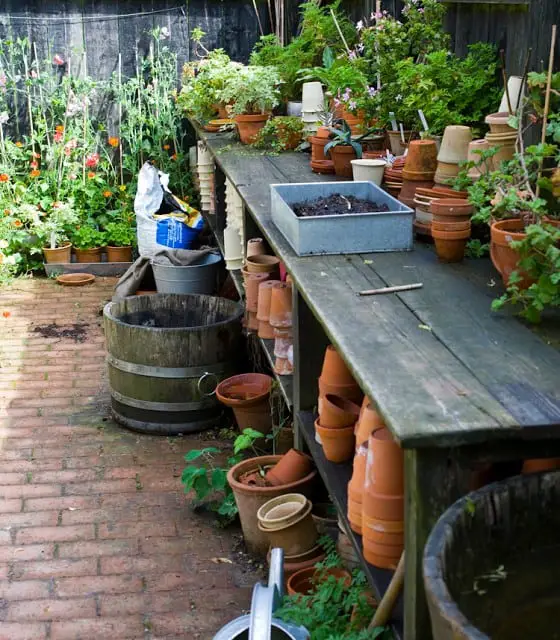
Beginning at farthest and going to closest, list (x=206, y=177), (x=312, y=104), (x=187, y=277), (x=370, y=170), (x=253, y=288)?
(x=206, y=177), (x=187, y=277), (x=312, y=104), (x=253, y=288), (x=370, y=170)

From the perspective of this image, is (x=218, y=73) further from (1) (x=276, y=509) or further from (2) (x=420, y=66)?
(1) (x=276, y=509)

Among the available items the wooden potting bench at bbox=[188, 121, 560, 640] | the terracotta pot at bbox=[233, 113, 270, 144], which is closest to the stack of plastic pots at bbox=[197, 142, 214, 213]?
the terracotta pot at bbox=[233, 113, 270, 144]

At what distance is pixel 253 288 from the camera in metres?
4.82

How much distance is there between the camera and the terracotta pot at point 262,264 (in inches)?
192

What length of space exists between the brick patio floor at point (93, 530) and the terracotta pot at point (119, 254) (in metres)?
2.43

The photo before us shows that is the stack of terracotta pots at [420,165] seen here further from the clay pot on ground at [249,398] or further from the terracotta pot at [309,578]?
the terracotta pot at [309,578]

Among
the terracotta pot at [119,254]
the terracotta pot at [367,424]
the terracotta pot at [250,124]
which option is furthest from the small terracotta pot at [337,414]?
the terracotta pot at [119,254]

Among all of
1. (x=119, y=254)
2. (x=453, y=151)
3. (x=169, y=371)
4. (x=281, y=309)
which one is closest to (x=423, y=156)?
(x=453, y=151)

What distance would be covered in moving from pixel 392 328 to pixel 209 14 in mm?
6809

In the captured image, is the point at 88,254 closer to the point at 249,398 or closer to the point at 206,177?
the point at 206,177

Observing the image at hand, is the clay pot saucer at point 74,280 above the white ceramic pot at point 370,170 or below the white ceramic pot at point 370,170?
below

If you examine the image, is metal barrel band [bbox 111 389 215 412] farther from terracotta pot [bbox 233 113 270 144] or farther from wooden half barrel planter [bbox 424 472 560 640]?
wooden half barrel planter [bbox 424 472 560 640]

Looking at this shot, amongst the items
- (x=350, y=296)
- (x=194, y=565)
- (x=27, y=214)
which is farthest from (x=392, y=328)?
(x=27, y=214)

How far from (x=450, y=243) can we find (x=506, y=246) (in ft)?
1.71
